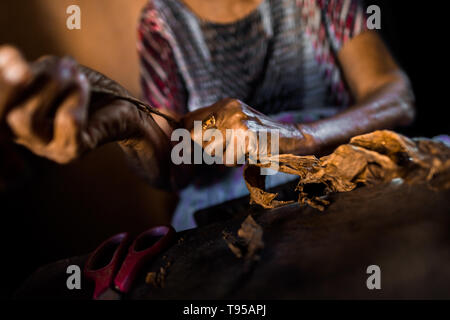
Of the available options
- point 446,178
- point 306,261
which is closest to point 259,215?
point 306,261

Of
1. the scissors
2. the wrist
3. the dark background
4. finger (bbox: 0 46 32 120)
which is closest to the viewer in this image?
finger (bbox: 0 46 32 120)

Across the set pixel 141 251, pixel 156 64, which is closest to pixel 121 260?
pixel 141 251

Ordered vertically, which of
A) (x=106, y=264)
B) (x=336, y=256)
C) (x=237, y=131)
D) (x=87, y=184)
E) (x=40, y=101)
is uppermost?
(x=40, y=101)

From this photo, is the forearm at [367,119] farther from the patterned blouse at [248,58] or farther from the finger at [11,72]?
the finger at [11,72]

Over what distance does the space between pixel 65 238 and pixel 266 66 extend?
1.35 metres

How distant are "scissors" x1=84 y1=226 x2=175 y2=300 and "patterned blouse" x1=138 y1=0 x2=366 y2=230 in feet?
1.56

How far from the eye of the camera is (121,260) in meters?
0.55

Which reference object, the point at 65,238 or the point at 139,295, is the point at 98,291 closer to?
the point at 139,295

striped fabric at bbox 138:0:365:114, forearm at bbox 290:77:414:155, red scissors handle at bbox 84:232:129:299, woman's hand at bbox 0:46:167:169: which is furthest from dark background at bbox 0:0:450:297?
woman's hand at bbox 0:46:167:169

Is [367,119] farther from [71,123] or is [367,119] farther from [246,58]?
[71,123]

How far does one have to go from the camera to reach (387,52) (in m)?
1.06

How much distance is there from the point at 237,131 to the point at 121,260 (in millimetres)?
339

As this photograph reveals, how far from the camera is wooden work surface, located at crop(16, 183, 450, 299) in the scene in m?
0.32

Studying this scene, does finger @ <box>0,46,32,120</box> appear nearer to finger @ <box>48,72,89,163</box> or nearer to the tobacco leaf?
finger @ <box>48,72,89,163</box>
